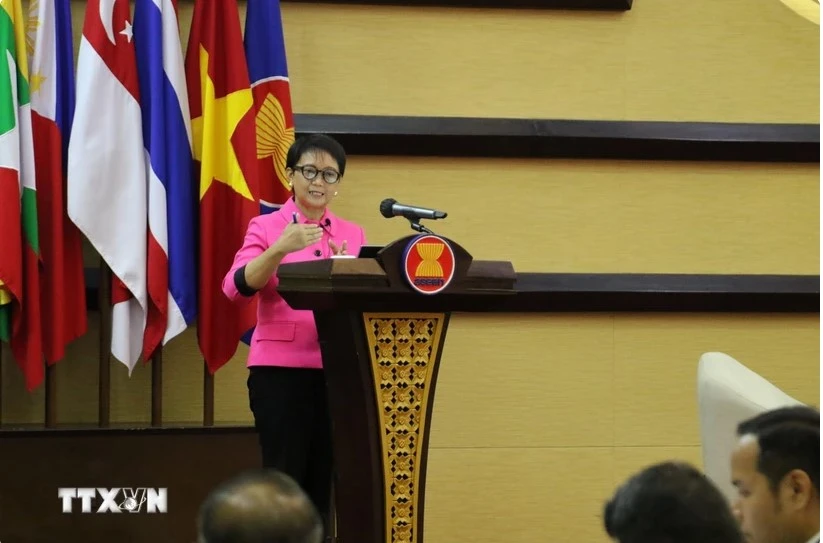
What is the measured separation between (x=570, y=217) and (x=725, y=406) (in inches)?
73.6

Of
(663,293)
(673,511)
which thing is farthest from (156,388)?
(673,511)

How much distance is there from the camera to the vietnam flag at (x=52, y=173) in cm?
346

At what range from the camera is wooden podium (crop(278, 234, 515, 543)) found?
238 cm

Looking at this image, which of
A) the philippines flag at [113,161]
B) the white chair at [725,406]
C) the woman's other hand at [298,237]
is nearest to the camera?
the white chair at [725,406]

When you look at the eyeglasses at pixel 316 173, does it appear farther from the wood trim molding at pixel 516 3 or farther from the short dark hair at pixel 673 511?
the short dark hair at pixel 673 511

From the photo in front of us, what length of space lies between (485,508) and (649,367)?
782 millimetres

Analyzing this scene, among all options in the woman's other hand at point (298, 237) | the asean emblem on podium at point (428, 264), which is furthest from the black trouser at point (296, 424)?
the asean emblem on podium at point (428, 264)

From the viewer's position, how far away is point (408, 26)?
12.9 feet

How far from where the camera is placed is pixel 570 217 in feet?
13.1

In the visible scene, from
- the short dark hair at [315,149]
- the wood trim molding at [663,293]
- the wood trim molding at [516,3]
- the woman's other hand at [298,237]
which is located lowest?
A: the wood trim molding at [663,293]

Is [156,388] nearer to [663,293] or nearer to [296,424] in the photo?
[296,424]

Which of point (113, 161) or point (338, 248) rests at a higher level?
point (113, 161)

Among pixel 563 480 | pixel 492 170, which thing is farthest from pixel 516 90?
pixel 563 480

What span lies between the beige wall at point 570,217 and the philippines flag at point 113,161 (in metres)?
0.33
